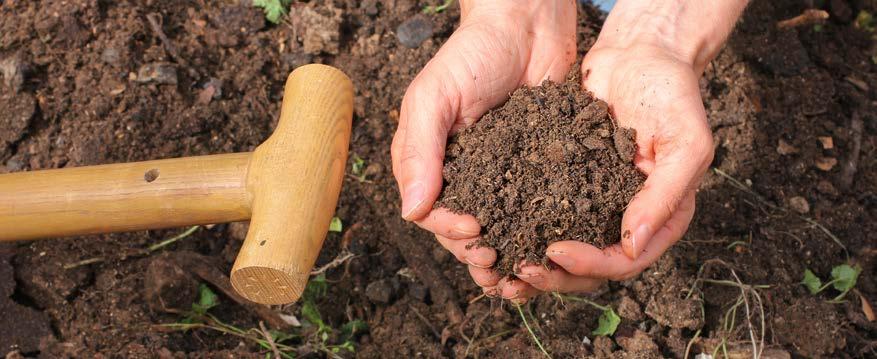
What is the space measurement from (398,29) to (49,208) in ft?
5.90

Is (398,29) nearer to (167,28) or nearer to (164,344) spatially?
(167,28)

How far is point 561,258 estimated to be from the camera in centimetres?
201

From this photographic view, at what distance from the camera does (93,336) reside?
8.74 ft

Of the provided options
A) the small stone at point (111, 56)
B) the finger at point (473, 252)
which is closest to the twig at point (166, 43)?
the small stone at point (111, 56)

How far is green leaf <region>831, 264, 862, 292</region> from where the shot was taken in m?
2.87

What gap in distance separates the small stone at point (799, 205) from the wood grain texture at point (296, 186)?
196 cm

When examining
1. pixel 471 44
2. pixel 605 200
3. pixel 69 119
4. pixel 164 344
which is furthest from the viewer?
pixel 69 119

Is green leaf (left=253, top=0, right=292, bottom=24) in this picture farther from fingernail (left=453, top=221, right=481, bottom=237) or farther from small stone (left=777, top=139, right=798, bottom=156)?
small stone (left=777, top=139, right=798, bottom=156)

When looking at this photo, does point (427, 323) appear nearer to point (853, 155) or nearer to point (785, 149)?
point (785, 149)

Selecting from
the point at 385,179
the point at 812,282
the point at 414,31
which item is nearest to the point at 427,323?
the point at 385,179

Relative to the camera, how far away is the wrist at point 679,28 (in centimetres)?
250

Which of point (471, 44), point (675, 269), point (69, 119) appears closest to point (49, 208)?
point (69, 119)

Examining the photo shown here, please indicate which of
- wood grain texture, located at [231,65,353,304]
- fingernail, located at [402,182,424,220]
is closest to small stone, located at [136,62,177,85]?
wood grain texture, located at [231,65,353,304]

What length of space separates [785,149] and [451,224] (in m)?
1.87
